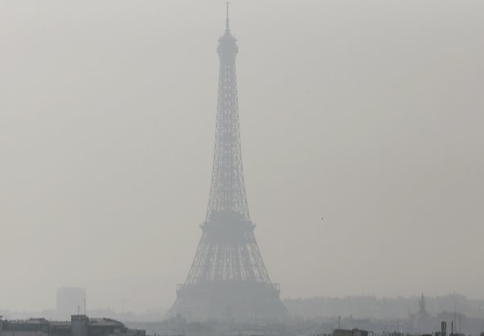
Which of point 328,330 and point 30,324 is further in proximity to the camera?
point 328,330

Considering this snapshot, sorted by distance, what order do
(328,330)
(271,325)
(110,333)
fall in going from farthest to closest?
(271,325) → (328,330) → (110,333)

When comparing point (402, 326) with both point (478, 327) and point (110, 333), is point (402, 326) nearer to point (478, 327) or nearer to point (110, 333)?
point (478, 327)

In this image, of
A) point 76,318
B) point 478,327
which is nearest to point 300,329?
point 478,327

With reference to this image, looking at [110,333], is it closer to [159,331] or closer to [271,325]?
[159,331]

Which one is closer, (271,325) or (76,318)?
(76,318)

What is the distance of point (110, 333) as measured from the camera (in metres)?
107

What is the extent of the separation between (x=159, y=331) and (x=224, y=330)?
393 inches

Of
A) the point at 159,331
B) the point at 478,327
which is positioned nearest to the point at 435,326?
the point at 478,327

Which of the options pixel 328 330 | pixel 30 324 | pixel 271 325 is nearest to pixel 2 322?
pixel 30 324

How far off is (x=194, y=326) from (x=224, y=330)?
5433 mm

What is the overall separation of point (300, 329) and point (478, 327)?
19.0 metres

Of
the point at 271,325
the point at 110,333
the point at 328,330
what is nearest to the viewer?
the point at 110,333

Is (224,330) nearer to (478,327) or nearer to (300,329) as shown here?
(300,329)

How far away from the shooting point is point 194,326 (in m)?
188
